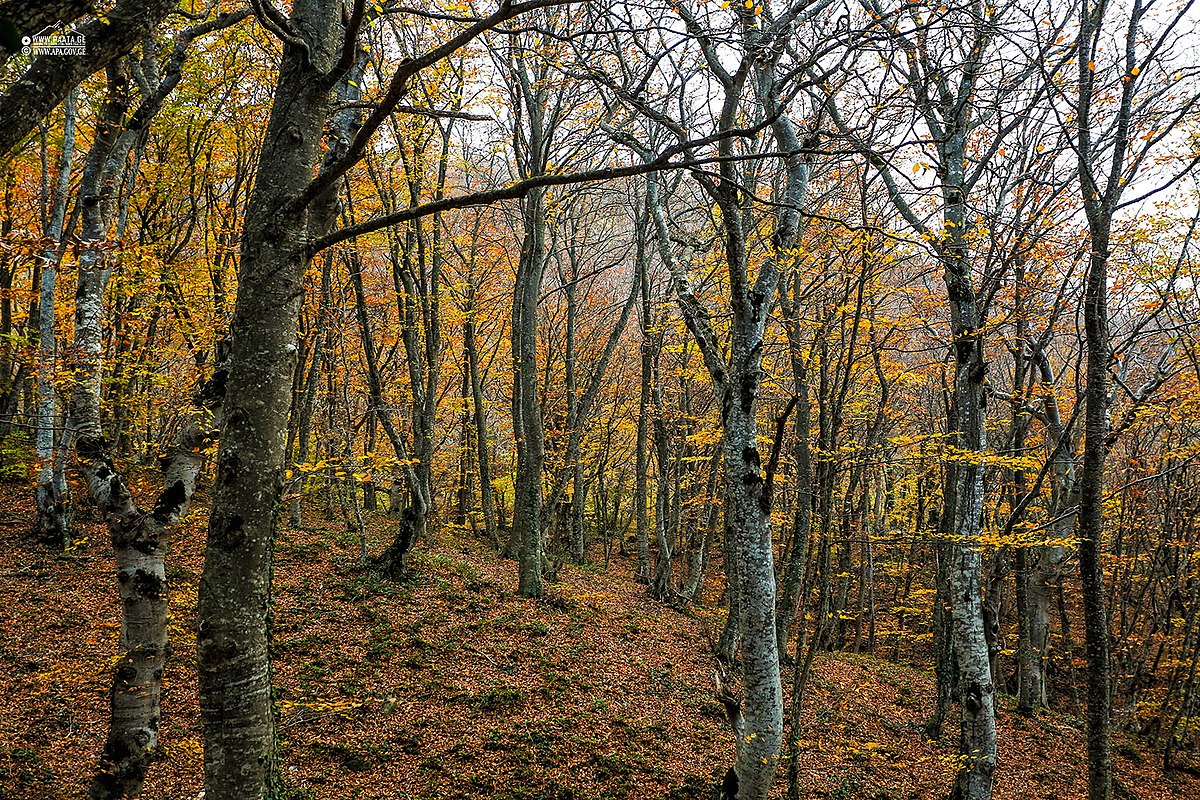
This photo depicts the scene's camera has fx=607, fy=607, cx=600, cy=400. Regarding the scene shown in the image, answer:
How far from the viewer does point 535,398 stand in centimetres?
1268

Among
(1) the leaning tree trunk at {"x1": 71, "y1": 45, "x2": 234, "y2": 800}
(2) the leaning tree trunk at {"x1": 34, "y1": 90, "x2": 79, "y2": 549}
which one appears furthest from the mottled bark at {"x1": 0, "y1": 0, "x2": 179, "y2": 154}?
(2) the leaning tree trunk at {"x1": 34, "y1": 90, "x2": 79, "y2": 549}

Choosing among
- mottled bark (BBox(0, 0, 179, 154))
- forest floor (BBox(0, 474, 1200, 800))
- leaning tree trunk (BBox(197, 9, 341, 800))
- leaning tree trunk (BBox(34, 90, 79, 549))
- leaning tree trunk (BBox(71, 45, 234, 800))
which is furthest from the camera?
leaning tree trunk (BBox(34, 90, 79, 549))

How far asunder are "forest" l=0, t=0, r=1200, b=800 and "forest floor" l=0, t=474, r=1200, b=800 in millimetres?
68

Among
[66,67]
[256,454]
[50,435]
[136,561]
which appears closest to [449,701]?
[136,561]

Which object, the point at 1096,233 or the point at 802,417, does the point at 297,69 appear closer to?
the point at 1096,233

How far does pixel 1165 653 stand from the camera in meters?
A: 17.4

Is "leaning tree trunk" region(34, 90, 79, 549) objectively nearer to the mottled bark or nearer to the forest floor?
the forest floor

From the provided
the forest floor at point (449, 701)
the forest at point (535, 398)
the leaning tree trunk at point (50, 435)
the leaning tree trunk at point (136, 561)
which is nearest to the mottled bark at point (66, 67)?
the forest at point (535, 398)

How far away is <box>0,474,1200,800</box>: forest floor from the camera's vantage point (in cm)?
657

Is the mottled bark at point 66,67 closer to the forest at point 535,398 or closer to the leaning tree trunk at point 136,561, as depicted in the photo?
the forest at point 535,398

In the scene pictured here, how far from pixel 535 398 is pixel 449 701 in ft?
20.1

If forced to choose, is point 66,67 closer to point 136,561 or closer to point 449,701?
point 136,561

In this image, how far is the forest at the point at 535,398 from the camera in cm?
264

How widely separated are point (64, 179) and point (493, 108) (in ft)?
24.6
